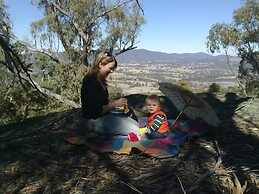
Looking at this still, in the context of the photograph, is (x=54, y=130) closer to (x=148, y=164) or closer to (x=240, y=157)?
(x=148, y=164)

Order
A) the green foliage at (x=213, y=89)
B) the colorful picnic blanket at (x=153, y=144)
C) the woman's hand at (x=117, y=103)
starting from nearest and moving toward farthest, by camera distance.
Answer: the colorful picnic blanket at (x=153, y=144) < the woman's hand at (x=117, y=103) < the green foliage at (x=213, y=89)

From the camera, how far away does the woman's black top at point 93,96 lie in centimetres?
650

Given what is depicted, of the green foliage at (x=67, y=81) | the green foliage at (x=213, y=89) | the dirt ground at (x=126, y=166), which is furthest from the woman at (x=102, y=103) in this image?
the green foliage at (x=67, y=81)

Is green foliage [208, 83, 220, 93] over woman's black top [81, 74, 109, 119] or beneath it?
beneath

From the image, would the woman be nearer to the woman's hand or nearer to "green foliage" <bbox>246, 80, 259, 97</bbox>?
the woman's hand

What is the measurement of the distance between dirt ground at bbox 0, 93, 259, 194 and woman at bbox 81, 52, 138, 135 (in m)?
0.55

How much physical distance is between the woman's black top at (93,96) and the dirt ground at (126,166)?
23.1 inches

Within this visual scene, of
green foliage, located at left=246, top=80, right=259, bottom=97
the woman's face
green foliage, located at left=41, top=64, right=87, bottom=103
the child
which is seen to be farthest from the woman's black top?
green foliage, located at left=246, top=80, right=259, bottom=97

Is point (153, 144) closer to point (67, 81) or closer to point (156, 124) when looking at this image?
point (156, 124)

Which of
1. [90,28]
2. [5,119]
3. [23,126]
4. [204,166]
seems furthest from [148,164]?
[90,28]

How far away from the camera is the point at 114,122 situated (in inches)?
265

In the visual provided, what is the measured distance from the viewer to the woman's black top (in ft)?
21.3

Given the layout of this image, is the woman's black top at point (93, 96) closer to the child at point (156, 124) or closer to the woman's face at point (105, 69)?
the woman's face at point (105, 69)

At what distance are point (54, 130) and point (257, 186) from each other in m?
3.75
